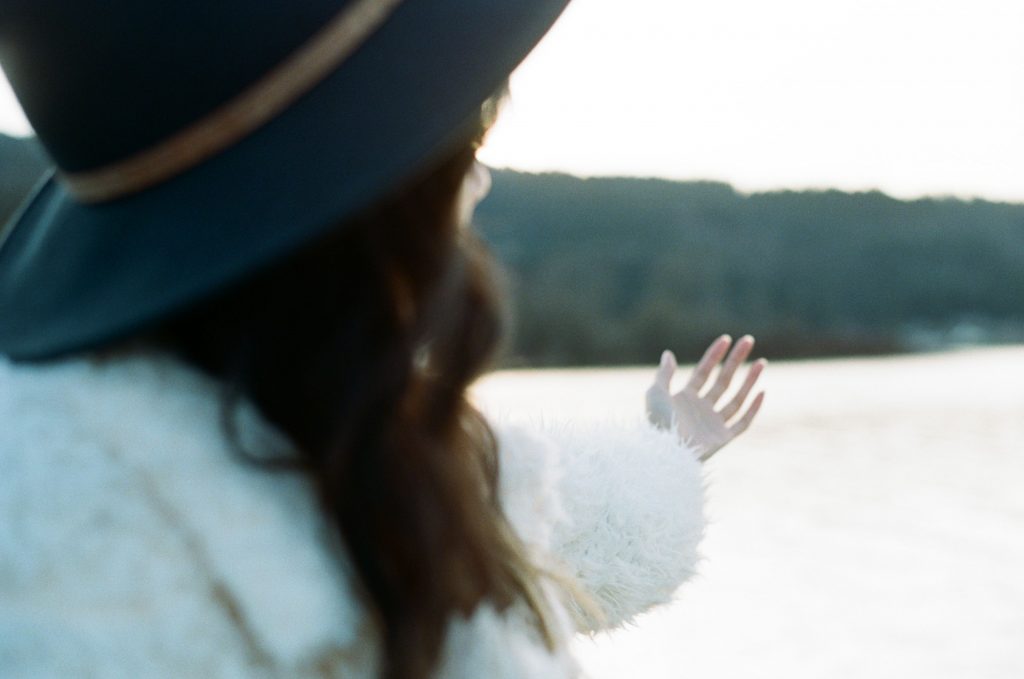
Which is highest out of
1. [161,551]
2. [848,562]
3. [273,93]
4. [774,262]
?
[273,93]

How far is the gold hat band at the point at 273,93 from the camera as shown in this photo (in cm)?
61

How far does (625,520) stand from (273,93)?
650mm

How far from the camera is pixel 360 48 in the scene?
0.62 metres

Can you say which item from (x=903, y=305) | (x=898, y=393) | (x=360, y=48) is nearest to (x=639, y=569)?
(x=360, y=48)

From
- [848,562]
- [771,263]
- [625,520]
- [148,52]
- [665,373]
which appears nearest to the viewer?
[148,52]

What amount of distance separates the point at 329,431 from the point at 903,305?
3099 centimetres

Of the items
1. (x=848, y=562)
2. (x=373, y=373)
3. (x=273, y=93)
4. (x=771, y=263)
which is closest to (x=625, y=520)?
(x=373, y=373)

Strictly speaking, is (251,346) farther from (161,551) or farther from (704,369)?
(704,369)

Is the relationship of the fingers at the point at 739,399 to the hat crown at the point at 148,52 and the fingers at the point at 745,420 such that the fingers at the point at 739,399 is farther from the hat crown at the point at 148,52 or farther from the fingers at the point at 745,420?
the hat crown at the point at 148,52

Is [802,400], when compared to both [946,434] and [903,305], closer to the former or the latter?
[946,434]

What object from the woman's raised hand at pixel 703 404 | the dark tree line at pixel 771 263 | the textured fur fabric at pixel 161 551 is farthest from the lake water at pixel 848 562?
the dark tree line at pixel 771 263

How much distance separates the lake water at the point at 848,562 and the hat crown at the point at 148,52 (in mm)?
271

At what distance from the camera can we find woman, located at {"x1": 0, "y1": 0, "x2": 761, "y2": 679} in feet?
1.99

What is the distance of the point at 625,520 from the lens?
1131 mm
